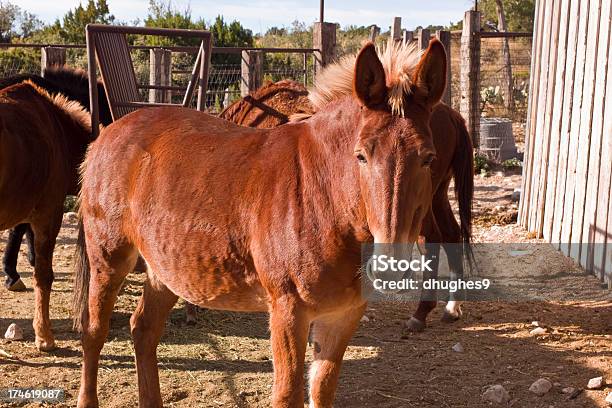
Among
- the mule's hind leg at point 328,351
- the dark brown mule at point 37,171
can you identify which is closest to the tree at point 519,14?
the dark brown mule at point 37,171

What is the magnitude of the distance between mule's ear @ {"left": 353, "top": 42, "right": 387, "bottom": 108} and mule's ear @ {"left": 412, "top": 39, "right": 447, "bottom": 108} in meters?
0.14

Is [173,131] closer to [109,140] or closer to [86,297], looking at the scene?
[109,140]

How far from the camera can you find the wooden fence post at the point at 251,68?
34.6 feet

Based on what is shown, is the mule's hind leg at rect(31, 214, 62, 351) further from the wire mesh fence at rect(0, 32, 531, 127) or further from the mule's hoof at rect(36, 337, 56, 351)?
the wire mesh fence at rect(0, 32, 531, 127)

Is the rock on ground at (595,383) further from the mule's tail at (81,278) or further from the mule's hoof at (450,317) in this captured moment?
the mule's tail at (81,278)

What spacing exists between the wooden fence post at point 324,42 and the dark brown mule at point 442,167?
4014 millimetres

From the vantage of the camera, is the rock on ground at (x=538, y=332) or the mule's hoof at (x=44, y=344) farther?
the rock on ground at (x=538, y=332)

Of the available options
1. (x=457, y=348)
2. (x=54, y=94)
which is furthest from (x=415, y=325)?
(x=54, y=94)

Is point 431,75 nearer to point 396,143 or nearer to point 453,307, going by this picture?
point 396,143

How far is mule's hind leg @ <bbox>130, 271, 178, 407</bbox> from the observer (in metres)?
4.12

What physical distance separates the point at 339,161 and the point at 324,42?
7350 millimetres

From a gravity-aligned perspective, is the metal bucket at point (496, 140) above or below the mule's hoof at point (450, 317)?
above

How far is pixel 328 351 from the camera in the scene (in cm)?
353

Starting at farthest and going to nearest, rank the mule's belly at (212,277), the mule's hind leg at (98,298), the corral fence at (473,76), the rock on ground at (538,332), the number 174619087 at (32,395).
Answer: the corral fence at (473,76), the rock on ground at (538,332), the number 174619087 at (32,395), the mule's hind leg at (98,298), the mule's belly at (212,277)
